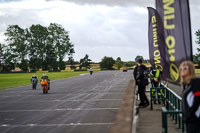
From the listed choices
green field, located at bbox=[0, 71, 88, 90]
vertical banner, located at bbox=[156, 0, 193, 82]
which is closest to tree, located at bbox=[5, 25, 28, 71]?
green field, located at bbox=[0, 71, 88, 90]

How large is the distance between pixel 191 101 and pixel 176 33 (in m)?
2.08

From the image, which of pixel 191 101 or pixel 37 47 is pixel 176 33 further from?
pixel 37 47

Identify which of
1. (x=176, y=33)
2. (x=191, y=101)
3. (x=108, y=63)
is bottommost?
(x=191, y=101)

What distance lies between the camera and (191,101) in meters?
3.98

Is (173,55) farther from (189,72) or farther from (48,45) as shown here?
(48,45)

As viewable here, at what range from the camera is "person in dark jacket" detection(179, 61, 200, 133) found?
3.96 meters

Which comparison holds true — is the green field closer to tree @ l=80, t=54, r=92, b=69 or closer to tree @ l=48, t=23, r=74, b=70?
A: tree @ l=48, t=23, r=74, b=70

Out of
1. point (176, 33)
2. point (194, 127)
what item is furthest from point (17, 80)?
point (194, 127)

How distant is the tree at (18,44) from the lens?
102 m

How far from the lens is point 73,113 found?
11859mm

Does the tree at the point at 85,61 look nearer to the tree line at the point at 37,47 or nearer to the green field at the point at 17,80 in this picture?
the tree line at the point at 37,47

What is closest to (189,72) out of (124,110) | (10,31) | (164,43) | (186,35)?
(124,110)

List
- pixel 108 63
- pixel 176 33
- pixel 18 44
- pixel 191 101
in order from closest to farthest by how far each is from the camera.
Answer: pixel 191 101, pixel 176 33, pixel 18 44, pixel 108 63

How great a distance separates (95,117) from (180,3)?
244 inches
